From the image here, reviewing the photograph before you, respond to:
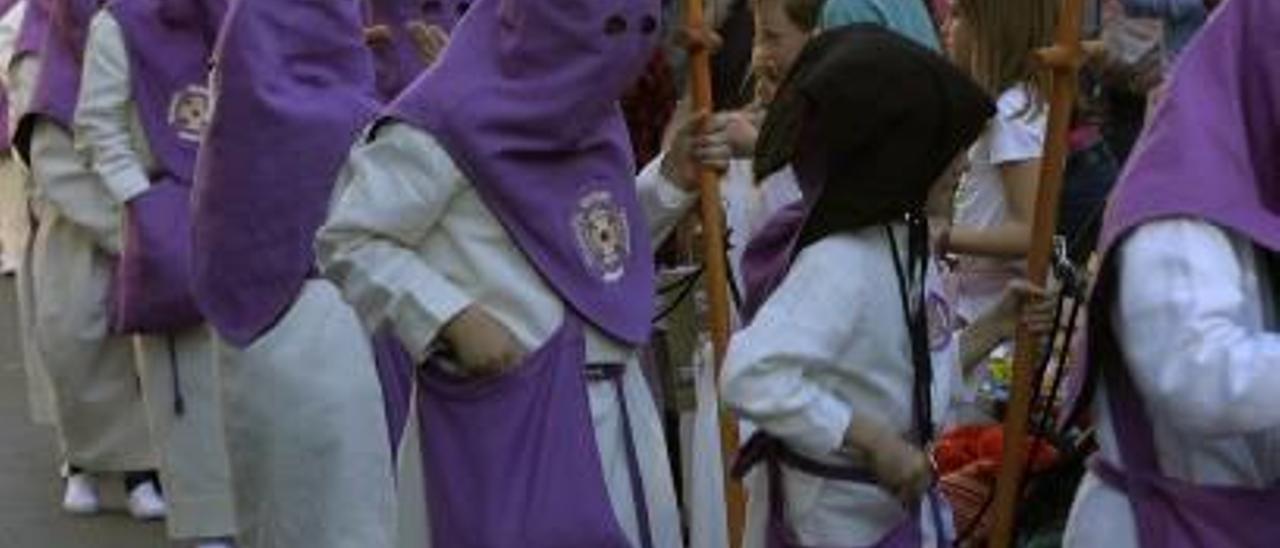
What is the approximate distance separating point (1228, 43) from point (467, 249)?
4.37ft

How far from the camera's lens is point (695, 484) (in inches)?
186

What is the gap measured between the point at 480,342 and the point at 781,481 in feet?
1.68

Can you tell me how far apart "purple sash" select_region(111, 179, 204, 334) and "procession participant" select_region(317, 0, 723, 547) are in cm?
219

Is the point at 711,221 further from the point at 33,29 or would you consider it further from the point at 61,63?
the point at 33,29

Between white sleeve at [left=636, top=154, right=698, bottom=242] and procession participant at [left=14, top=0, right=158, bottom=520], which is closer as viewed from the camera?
white sleeve at [left=636, top=154, right=698, bottom=242]

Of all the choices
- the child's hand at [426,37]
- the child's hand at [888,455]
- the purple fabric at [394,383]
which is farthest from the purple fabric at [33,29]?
the child's hand at [888,455]

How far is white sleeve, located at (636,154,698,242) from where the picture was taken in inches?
155

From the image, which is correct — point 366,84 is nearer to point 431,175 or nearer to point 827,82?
point 431,175

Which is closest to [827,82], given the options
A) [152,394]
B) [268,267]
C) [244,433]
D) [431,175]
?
[431,175]

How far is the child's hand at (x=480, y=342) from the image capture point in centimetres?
341

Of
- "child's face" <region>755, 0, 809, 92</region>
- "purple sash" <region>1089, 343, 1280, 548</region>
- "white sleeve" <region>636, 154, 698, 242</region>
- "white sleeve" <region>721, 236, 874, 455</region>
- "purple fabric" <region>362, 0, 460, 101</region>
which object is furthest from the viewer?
"purple fabric" <region>362, 0, 460, 101</region>

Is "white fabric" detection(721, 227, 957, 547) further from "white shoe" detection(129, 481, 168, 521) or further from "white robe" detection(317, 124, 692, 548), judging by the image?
"white shoe" detection(129, 481, 168, 521)

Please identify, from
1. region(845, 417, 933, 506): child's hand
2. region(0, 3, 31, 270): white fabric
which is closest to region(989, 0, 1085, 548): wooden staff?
region(845, 417, 933, 506): child's hand

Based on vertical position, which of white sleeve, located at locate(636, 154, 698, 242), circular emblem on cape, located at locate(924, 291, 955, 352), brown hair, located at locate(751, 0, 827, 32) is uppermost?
brown hair, located at locate(751, 0, 827, 32)
